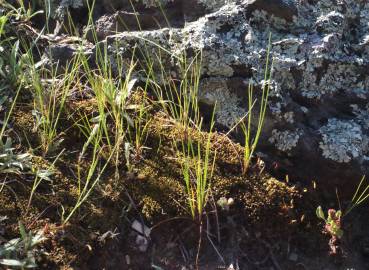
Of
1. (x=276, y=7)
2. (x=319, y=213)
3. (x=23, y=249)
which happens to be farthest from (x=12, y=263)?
(x=276, y=7)

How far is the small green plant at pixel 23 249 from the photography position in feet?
6.12

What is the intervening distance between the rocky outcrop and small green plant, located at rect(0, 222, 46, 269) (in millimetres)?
1005

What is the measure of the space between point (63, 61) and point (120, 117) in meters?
0.48

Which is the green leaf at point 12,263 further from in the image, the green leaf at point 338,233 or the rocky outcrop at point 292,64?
the green leaf at point 338,233

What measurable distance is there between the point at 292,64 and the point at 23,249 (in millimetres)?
1431

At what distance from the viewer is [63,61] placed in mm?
2611

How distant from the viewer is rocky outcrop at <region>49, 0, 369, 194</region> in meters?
2.32

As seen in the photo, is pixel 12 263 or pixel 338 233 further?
pixel 338 233

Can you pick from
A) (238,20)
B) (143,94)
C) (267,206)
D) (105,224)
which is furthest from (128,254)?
(238,20)

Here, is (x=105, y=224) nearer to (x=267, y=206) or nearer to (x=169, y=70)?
(x=267, y=206)

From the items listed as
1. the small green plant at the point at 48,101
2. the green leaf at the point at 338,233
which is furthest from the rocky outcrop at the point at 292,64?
the small green plant at the point at 48,101

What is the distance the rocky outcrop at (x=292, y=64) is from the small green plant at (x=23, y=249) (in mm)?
1005

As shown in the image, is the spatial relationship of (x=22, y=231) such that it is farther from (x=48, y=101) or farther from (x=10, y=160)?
(x=48, y=101)

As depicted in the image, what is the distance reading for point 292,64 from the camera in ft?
7.99
